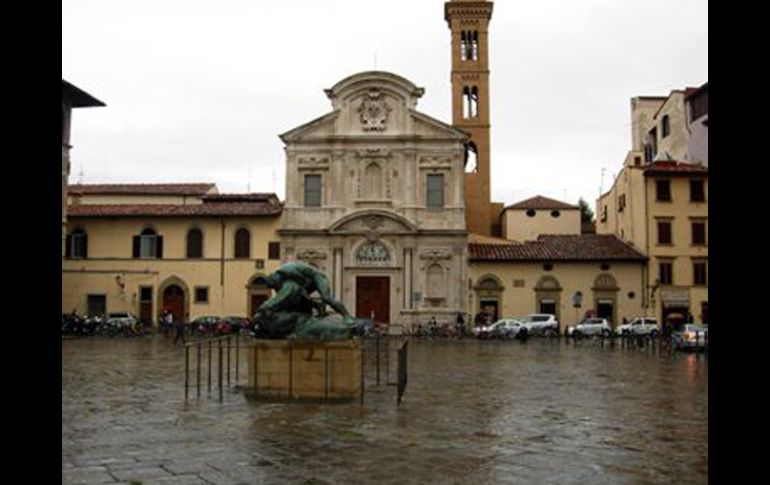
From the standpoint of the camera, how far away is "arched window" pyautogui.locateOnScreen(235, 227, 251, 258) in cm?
4328

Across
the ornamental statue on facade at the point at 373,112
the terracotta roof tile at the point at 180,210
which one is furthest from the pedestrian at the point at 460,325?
the terracotta roof tile at the point at 180,210

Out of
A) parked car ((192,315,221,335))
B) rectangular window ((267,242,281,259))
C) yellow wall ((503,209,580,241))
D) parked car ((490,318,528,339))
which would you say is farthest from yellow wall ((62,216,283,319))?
yellow wall ((503,209,580,241))

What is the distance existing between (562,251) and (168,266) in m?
21.9

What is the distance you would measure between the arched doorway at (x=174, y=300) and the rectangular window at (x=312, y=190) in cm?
871

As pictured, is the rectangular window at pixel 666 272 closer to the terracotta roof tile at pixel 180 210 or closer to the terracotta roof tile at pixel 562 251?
the terracotta roof tile at pixel 562 251

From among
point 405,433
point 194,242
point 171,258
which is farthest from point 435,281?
point 405,433

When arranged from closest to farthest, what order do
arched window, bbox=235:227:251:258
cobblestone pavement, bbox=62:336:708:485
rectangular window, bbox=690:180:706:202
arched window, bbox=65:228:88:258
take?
cobblestone pavement, bbox=62:336:708:485
rectangular window, bbox=690:180:706:202
arched window, bbox=235:227:251:258
arched window, bbox=65:228:88:258

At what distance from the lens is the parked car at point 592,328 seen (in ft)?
125

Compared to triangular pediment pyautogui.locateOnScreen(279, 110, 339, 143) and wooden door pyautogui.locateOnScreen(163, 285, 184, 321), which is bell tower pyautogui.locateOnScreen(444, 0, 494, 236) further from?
wooden door pyautogui.locateOnScreen(163, 285, 184, 321)

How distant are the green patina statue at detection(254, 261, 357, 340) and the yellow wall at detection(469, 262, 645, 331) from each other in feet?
96.1

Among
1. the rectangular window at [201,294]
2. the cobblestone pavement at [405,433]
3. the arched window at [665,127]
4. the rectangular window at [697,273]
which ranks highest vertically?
the arched window at [665,127]

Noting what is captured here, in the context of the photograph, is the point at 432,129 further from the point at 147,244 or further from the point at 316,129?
the point at 147,244
